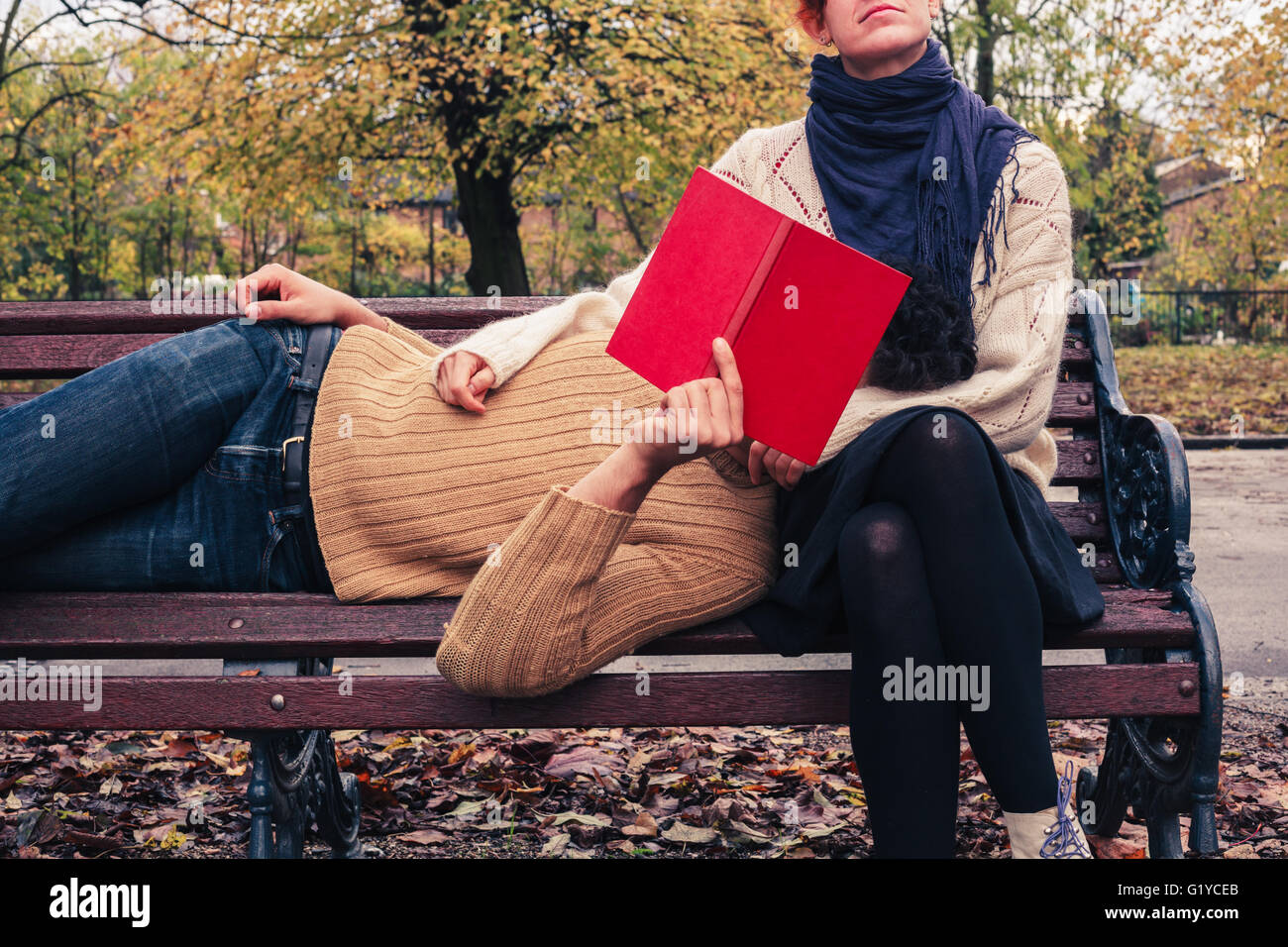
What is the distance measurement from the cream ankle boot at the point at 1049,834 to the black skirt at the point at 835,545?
1.24 ft

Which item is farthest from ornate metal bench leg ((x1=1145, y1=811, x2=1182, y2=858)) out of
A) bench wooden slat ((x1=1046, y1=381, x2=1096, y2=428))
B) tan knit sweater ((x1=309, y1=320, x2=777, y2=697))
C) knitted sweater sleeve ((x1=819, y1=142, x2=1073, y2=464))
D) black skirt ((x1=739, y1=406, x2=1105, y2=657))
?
bench wooden slat ((x1=1046, y1=381, x2=1096, y2=428))

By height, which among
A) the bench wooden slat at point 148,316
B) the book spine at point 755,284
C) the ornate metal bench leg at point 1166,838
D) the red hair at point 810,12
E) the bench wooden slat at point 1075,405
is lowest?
the ornate metal bench leg at point 1166,838

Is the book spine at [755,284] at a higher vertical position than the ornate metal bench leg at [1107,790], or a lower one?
higher

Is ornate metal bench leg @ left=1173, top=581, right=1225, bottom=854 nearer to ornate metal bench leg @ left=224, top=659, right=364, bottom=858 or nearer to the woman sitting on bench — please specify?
the woman sitting on bench

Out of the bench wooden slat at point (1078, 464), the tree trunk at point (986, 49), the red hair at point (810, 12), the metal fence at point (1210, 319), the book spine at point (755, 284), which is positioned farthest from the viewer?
the metal fence at point (1210, 319)

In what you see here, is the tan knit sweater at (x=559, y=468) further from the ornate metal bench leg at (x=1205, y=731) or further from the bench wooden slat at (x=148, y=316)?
the bench wooden slat at (x=148, y=316)

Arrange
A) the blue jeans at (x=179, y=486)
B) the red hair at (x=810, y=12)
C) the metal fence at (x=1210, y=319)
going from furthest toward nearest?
the metal fence at (x=1210, y=319) < the red hair at (x=810, y=12) < the blue jeans at (x=179, y=486)

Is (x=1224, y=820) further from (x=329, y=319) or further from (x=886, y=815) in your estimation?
(x=329, y=319)

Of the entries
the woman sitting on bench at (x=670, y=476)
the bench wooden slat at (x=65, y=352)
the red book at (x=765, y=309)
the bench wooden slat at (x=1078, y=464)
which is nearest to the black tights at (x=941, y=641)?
the woman sitting on bench at (x=670, y=476)

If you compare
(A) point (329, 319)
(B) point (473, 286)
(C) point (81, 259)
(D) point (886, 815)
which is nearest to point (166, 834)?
(A) point (329, 319)

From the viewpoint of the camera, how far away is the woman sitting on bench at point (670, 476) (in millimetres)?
1792

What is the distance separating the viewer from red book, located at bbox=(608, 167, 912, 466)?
1746mm
